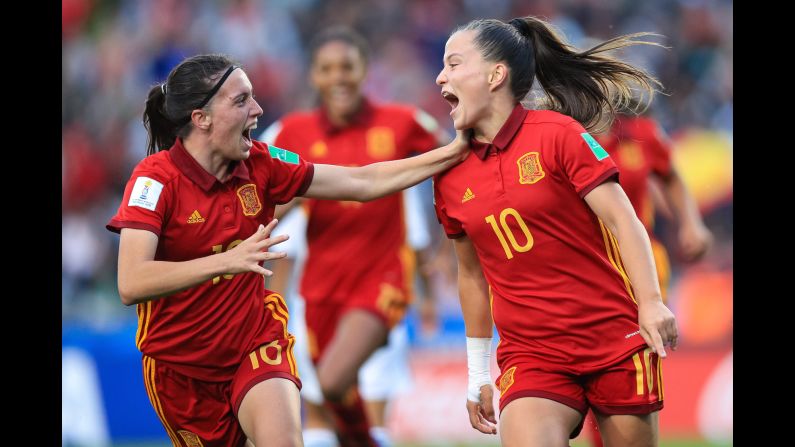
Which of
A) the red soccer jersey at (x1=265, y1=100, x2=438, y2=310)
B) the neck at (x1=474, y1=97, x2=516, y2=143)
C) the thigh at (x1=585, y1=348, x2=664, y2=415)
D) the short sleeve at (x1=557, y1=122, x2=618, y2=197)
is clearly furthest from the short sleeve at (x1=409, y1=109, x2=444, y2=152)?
the thigh at (x1=585, y1=348, x2=664, y2=415)

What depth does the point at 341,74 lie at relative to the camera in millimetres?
7727

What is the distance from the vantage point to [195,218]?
465 centimetres

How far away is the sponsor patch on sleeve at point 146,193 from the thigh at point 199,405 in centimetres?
76

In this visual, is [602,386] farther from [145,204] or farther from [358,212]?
[358,212]

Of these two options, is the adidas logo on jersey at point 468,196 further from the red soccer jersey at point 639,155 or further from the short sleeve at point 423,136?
the short sleeve at point 423,136

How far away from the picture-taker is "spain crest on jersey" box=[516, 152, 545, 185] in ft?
14.6

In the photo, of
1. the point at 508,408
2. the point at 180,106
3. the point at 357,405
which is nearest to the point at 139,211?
the point at 180,106

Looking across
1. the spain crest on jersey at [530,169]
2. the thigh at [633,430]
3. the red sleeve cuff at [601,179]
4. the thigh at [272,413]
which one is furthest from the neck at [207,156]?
the thigh at [633,430]

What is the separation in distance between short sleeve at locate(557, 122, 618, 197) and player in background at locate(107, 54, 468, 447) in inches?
22.0

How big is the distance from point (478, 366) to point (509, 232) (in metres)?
0.70

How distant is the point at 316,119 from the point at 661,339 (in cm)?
422

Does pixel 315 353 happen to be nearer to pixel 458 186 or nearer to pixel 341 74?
pixel 341 74

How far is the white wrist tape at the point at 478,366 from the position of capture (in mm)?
4809

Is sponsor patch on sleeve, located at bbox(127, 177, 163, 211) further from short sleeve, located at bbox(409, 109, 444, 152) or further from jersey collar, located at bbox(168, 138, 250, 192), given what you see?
short sleeve, located at bbox(409, 109, 444, 152)
